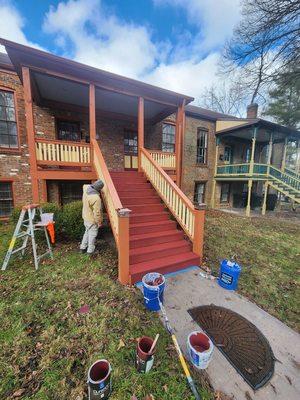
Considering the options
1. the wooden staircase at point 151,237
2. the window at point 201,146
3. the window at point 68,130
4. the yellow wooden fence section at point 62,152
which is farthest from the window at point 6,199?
the window at point 201,146

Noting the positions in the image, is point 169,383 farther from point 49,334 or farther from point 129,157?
point 129,157

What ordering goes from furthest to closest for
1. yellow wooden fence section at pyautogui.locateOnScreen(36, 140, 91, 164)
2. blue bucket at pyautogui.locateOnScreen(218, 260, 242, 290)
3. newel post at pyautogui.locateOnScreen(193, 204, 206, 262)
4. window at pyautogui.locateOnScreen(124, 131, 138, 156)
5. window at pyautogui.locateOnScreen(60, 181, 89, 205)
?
window at pyautogui.locateOnScreen(124, 131, 138, 156) < window at pyautogui.locateOnScreen(60, 181, 89, 205) < yellow wooden fence section at pyautogui.locateOnScreen(36, 140, 91, 164) < newel post at pyautogui.locateOnScreen(193, 204, 206, 262) < blue bucket at pyautogui.locateOnScreen(218, 260, 242, 290)

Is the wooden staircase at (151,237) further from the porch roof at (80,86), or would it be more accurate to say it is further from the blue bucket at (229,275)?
the porch roof at (80,86)

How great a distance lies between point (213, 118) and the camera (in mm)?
12875

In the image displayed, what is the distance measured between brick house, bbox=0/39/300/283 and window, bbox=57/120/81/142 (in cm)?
4

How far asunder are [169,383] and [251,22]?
1283cm

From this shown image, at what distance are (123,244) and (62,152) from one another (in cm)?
434

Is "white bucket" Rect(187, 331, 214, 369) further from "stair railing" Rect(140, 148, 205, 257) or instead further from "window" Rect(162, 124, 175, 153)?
"window" Rect(162, 124, 175, 153)

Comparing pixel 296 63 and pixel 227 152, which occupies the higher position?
pixel 296 63

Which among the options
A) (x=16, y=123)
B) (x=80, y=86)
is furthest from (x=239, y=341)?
(x=16, y=123)

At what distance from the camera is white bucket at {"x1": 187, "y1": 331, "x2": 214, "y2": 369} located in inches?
78.6

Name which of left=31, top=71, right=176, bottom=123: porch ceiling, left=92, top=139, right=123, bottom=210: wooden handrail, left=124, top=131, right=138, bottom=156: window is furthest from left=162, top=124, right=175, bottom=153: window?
left=92, top=139, right=123, bottom=210: wooden handrail

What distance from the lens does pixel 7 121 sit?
295 inches

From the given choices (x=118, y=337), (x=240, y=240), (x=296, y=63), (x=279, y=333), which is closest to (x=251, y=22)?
(x=296, y=63)
